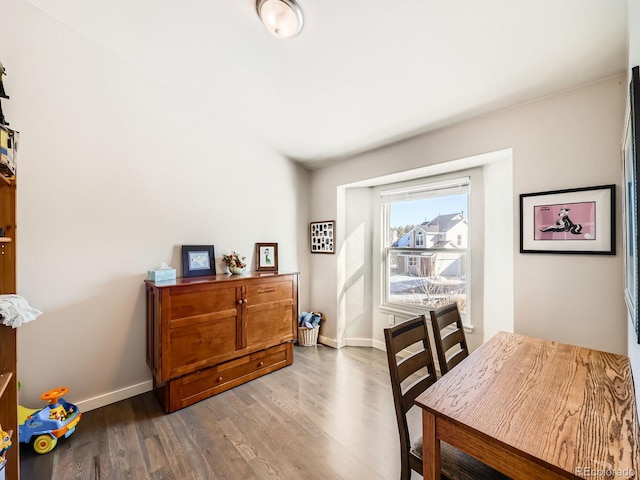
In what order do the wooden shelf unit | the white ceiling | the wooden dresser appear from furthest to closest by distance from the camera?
the wooden dresser
the white ceiling
the wooden shelf unit

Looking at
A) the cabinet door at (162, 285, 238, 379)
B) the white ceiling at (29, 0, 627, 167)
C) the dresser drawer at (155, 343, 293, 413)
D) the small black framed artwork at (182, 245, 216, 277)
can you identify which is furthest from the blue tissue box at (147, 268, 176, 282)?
the white ceiling at (29, 0, 627, 167)

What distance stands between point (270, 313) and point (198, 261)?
87 cm

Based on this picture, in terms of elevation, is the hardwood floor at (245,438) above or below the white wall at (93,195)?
below

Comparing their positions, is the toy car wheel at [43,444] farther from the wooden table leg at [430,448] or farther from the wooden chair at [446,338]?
the wooden chair at [446,338]

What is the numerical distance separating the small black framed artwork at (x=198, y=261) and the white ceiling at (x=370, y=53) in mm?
1425

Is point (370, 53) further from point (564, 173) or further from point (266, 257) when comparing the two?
point (266, 257)

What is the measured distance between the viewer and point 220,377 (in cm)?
234

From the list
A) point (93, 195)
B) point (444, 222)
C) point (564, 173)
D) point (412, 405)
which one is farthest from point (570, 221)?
point (93, 195)

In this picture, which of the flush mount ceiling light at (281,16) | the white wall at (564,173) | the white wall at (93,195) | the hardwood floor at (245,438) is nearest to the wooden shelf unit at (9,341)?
the hardwood floor at (245,438)

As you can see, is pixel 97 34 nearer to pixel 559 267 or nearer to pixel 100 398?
pixel 100 398

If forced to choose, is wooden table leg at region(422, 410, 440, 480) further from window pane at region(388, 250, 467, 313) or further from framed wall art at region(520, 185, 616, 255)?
window pane at region(388, 250, 467, 313)

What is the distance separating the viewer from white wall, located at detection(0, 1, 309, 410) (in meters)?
1.87

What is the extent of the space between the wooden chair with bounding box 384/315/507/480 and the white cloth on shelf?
167 centimetres

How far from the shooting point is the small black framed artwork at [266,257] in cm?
312
